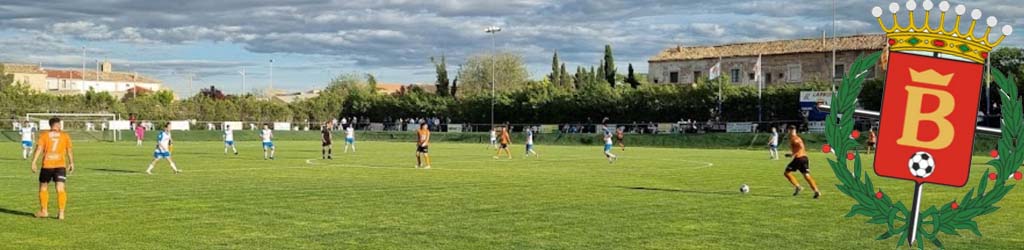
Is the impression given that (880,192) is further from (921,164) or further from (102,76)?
(102,76)

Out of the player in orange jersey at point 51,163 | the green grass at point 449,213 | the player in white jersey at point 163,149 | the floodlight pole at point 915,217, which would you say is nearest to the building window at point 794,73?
the green grass at point 449,213

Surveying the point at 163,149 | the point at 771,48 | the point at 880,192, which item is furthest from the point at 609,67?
the point at 880,192

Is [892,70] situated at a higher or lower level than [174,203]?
higher

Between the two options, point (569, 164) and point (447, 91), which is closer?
point (569, 164)

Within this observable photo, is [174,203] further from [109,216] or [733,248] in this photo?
[733,248]

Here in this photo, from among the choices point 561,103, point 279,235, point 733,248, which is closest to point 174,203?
point 279,235

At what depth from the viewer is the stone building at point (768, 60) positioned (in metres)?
91.1

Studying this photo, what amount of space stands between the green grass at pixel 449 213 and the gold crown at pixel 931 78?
20.8ft

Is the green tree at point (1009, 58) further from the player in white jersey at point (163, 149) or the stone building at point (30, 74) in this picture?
the stone building at point (30, 74)

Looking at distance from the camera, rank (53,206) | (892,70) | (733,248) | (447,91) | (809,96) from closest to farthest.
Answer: (892,70) < (733,248) < (53,206) < (809,96) < (447,91)

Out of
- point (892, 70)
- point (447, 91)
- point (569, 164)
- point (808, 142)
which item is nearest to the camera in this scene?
point (892, 70)

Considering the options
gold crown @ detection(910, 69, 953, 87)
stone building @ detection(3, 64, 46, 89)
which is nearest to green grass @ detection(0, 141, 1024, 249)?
gold crown @ detection(910, 69, 953, 87)

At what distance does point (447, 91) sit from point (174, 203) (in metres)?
101

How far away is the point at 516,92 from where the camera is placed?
95.5 metres
